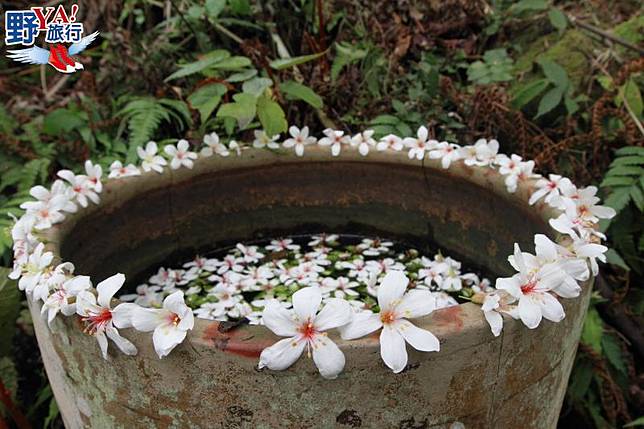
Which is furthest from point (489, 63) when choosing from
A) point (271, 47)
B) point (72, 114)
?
point (72, 114)

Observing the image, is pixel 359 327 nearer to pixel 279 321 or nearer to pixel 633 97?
pixel 279 321

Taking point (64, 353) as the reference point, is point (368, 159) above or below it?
below

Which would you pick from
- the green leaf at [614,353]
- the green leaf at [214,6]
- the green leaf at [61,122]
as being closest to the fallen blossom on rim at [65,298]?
the green leaf at [214,6]

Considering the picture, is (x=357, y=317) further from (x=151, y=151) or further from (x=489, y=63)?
(x=489, y=63)

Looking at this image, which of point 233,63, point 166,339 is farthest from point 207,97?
point 166,339

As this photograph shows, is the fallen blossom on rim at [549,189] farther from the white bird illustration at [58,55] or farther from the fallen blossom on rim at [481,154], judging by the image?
the white bird illustration at [58,55]

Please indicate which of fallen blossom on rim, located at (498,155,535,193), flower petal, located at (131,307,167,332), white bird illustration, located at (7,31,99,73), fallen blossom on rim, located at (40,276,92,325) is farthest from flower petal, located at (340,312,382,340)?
white bird illustration, located at (7,31,99,73)

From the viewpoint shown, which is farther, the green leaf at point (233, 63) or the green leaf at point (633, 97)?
the green leaf at point (633, 97)
